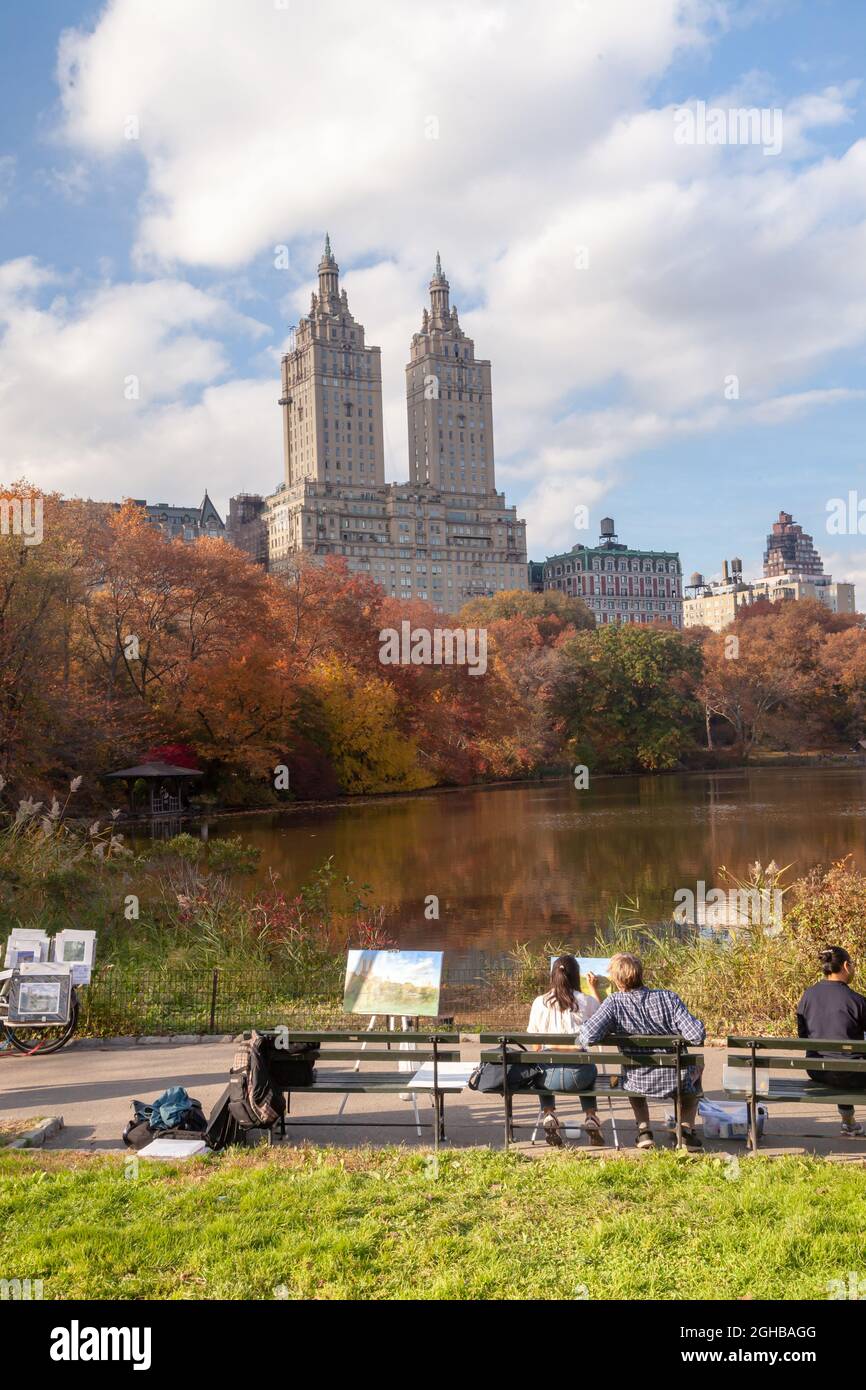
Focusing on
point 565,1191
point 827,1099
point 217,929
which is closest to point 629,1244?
point 565,1191

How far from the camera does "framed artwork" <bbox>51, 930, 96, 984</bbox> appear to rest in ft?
28.6

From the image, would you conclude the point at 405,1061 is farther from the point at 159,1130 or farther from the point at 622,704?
the point at 622,704

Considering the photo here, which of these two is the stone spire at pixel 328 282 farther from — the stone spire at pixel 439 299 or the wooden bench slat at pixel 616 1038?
the wooden bench slat at pixel 616 1038

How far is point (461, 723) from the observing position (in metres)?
55.5

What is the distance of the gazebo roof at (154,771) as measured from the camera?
33.7m

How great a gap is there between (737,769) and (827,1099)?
59.5 metres

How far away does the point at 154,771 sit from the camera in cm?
3462

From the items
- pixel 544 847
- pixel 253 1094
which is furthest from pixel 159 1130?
Result: pixel 544 847


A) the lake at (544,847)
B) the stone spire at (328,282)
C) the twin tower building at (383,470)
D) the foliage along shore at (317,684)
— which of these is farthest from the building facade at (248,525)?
the lake at (544,847)

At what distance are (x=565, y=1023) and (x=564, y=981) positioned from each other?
0.25m

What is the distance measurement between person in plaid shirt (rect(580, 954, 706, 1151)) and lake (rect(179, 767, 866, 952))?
8457 mm

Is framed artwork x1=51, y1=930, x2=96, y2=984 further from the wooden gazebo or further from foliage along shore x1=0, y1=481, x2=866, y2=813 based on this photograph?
the wooden gazebo

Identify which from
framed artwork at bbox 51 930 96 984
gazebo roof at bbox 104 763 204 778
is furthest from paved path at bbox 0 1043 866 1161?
gazebo roof at bbox 104 763 204 778

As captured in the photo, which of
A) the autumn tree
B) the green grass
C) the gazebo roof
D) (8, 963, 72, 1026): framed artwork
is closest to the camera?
the green grass
